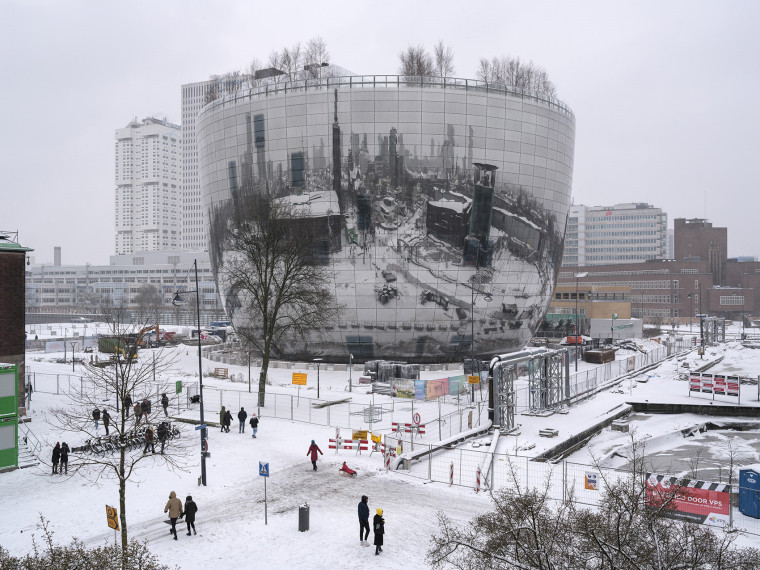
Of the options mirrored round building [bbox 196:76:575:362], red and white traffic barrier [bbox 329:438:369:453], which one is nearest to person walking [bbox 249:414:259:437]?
red and white traffic barrier [bbox 329:438:369:453]

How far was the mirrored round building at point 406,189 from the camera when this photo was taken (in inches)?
2200

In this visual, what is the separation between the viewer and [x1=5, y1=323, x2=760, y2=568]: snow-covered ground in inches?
702

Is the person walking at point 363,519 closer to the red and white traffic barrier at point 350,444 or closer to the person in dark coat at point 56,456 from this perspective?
the red and white traffic barrier at point 350,444

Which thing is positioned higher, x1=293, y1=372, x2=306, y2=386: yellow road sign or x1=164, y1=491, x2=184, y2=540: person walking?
x1=293, y1=372, x2=306, y2=386: yellow road sign

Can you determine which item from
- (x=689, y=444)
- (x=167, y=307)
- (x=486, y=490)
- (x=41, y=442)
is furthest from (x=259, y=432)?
(x=167, y=307)

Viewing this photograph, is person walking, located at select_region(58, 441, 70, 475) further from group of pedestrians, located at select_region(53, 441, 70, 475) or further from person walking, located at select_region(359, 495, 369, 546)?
person walking, located at select_region(359, 495, 369, 546)

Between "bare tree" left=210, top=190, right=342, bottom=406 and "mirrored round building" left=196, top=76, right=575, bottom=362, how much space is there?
1.11m

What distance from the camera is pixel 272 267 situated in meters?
43.7

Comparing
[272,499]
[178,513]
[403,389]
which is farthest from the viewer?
[403,389]

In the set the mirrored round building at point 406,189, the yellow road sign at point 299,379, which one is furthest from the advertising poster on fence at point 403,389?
the mirrored round building at point 406,189

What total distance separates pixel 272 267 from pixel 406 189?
55.6 ft

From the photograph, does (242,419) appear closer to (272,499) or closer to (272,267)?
(272,499)

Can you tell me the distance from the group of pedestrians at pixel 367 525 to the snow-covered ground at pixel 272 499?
10.9 inches

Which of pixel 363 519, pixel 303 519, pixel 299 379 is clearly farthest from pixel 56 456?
pixel 299 379
